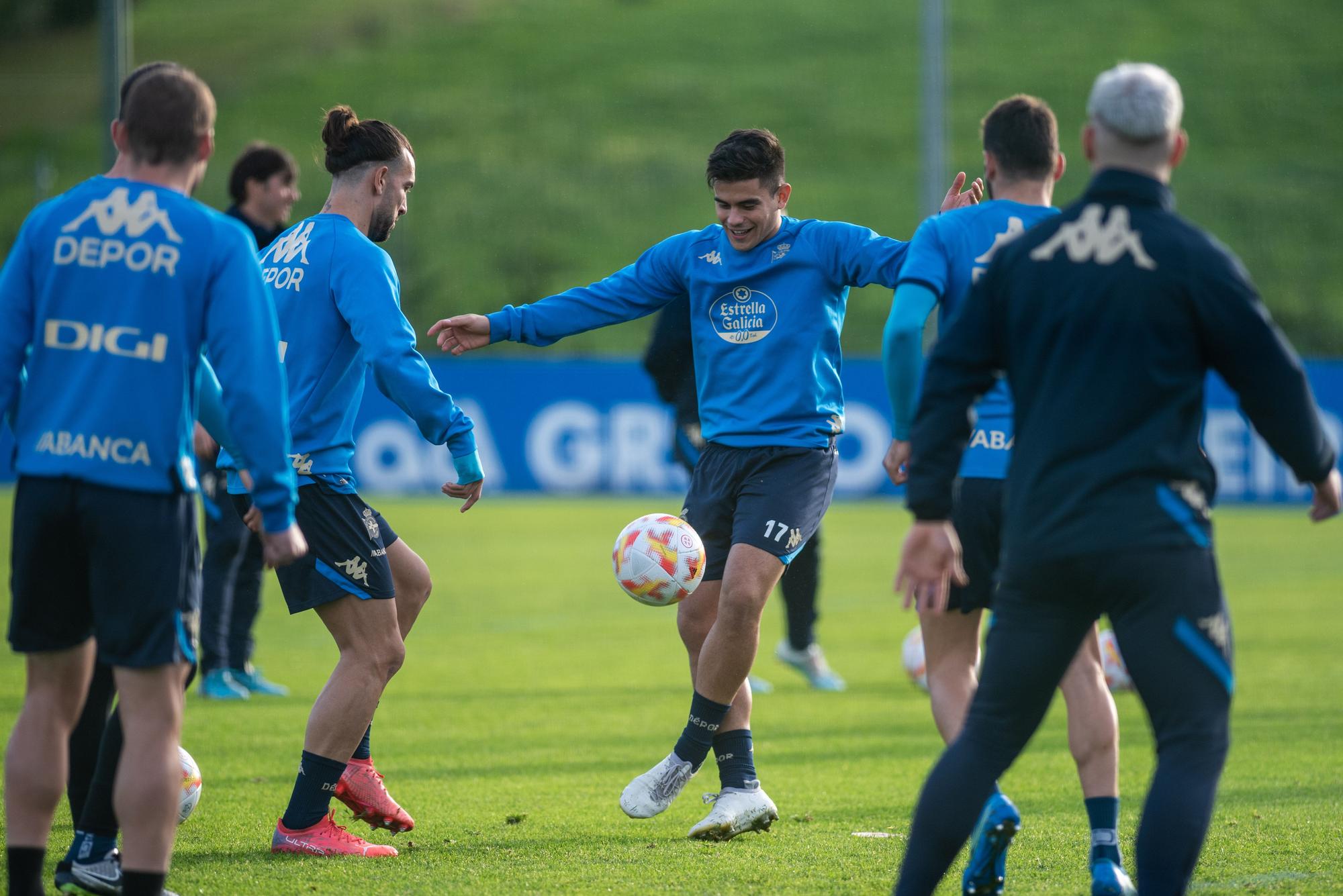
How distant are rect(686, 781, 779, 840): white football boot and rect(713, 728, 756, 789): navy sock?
0.11ft

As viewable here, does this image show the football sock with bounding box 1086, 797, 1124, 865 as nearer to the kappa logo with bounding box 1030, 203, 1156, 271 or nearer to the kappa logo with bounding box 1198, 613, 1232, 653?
the kappa logo with bounding box 1198, 613, 1232, 653

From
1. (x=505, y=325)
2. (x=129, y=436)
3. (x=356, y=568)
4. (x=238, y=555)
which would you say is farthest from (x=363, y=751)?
(x=238, y=555)

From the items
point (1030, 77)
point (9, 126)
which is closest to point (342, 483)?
point (9, 126)

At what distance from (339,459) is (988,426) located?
2.10 m

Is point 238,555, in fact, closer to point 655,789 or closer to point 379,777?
point 379,777

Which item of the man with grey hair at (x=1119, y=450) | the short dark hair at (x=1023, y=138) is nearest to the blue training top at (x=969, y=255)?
the short dark hair at (x=1023, y=138)

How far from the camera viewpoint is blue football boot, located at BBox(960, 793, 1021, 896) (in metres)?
4.21

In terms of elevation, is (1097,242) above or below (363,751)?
above

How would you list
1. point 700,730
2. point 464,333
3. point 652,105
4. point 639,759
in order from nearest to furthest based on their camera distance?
point 700,730 → point 464,333 → point 639,759 → point 652,105

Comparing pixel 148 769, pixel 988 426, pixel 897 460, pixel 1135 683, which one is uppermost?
pixel 988 426

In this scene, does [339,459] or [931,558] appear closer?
[931,558]

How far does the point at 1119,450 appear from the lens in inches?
136

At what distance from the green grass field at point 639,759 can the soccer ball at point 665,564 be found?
0.85 meters

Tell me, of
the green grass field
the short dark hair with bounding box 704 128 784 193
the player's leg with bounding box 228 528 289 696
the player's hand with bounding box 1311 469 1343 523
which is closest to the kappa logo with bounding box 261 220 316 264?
the short dark hair with bounding box 704 128 784 193
